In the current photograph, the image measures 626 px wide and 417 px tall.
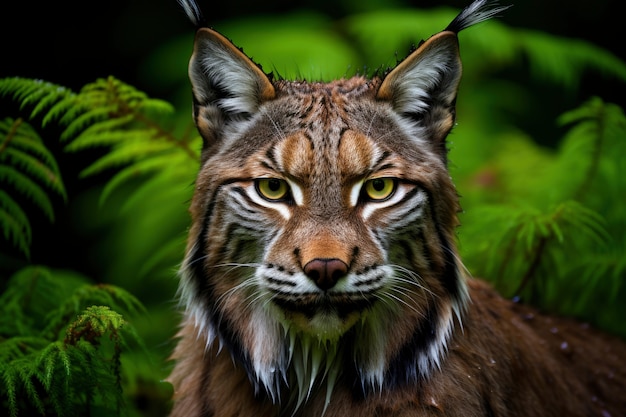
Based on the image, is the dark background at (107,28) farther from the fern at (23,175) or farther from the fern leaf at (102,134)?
the fern at (23,175)

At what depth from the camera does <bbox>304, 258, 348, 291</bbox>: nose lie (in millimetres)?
3865

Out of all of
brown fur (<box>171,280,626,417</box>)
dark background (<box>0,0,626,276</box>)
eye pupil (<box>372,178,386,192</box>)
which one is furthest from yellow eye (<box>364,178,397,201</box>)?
dark background (<box>0,0,626,276</box>)

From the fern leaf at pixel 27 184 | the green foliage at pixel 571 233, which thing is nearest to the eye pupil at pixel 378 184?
the green foliage at pixel 571 233

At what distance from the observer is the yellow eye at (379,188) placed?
4336mm

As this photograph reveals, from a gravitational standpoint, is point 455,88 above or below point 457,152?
above

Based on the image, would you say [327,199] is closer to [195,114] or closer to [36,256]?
[195,114]

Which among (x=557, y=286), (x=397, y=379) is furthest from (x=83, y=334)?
(x=557, y=286)

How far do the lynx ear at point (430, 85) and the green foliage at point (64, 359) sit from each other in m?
2.00

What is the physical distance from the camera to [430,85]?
184 inches

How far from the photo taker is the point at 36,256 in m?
10.9

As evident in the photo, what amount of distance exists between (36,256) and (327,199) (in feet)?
25.4

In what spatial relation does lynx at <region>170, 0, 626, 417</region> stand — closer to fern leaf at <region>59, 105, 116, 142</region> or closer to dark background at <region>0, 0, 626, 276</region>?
fern leaf at <region>59, 105, 116, 142</region>

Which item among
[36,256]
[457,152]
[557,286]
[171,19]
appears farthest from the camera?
[171,19]

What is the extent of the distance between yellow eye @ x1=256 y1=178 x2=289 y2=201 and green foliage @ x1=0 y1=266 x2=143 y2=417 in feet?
3.30
